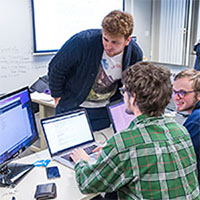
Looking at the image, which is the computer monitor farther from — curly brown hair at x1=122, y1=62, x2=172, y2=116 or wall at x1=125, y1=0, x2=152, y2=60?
wall at x1=125, y1=0, x2=152, y2=60

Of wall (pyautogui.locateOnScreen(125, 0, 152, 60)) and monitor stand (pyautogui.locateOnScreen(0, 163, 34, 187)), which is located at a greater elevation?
wall (pyautogui.locateOnScreen(125, 0, 152, 60))

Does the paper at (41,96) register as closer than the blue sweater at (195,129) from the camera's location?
No

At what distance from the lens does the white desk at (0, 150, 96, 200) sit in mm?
1171

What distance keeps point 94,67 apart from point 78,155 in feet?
2.13

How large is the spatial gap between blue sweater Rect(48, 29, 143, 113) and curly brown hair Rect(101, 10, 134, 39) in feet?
0.63

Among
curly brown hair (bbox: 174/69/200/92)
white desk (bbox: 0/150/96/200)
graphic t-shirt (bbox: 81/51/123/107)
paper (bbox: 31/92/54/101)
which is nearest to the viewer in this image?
white desk (bbox: 0/150/96/200)

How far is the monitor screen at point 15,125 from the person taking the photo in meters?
1.25

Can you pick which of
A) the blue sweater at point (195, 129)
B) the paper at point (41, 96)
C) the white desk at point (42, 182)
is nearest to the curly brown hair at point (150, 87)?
the blue sweater at point (195, 129)

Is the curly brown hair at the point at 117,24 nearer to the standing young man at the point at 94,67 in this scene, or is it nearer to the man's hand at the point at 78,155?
the standing young man at the point at 94,67

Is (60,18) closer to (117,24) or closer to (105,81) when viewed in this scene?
(105,81)

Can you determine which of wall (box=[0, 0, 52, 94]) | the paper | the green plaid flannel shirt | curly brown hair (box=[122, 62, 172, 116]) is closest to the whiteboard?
wall (box=[0, 0, 52, 94])

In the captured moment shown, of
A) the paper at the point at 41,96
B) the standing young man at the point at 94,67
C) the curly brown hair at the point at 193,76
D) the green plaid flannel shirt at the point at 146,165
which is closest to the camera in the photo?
the green plaid flannel shirt at the point at 146,165

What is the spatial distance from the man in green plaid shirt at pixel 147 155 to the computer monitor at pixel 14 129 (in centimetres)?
39

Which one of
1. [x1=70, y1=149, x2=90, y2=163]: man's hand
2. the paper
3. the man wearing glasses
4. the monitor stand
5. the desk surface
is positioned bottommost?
the paper
